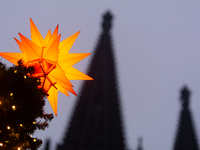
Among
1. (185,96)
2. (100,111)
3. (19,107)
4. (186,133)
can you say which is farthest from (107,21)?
(19,107)

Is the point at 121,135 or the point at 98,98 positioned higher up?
the point at 98,98

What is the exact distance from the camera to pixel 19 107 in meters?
4.51

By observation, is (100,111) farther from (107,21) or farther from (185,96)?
(185,96)

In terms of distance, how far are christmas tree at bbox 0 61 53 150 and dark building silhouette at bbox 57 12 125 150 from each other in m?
21.3

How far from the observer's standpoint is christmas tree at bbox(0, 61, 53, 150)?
4321mm

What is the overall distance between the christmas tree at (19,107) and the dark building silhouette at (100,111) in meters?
21.3

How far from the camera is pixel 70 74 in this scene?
5.41 meters

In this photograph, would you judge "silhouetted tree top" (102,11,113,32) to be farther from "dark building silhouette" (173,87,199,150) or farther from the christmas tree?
the christmas tree

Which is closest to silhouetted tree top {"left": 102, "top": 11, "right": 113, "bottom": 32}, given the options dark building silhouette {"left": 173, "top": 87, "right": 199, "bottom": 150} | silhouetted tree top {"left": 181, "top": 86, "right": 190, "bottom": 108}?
silhouetted tree top {"left": 181, "top": 86, "right": 190, "bottom": 108}

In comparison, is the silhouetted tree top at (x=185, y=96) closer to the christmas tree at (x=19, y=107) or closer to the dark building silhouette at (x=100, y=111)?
the dark building silhouette at (x=100, y=111)

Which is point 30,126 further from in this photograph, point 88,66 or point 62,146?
point 88,66

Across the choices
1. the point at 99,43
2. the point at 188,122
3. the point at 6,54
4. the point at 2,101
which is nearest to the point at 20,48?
the point at 6,54

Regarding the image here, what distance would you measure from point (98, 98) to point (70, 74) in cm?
2421

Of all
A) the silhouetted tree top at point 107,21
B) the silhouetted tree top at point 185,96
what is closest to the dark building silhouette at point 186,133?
the silhouetted tree top at point 185,96
